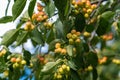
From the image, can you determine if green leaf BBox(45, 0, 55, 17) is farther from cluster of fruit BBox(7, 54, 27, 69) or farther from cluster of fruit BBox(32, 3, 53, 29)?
cluster of fruit BBox(7, 54, 27, 69)

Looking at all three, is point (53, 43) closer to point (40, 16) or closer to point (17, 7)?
point (40, 16)

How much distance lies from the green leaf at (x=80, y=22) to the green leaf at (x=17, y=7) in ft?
0.91

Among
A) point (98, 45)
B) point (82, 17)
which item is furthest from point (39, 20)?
point (98, 45)

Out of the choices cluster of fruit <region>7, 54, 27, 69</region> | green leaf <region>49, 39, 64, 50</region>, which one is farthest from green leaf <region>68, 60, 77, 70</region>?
cluster of fruit <region>7, 54, 27, 69</region>

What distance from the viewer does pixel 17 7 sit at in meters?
2.20

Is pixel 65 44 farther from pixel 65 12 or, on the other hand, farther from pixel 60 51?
pixel 65 12

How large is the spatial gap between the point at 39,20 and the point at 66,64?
0.34 metres

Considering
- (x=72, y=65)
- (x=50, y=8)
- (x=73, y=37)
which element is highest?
(x=50, y=8)

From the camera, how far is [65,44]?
7.70 feet

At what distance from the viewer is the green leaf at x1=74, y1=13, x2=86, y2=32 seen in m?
2.30

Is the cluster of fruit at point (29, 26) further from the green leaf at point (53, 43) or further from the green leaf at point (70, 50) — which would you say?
the green leaf at point (70, 50)

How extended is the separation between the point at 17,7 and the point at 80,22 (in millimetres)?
317

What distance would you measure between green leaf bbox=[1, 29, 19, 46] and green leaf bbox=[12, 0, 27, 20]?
19 cm

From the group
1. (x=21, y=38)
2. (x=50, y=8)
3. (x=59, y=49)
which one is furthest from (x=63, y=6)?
(x=21, y=38)
